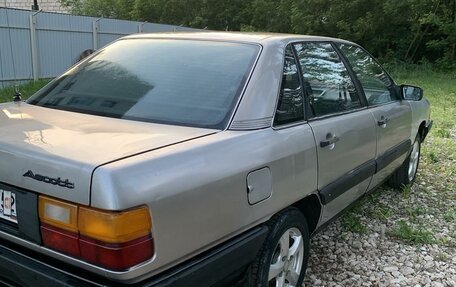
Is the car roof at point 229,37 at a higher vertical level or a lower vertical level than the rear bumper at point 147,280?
higher

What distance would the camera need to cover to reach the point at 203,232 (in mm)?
2078

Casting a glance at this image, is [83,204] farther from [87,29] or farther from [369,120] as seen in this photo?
[87,29]

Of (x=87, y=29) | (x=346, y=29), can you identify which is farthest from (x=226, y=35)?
(x=346, y=29)

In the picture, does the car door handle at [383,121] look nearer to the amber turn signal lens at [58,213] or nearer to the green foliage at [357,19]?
the amber turn signal lens at [58,213]

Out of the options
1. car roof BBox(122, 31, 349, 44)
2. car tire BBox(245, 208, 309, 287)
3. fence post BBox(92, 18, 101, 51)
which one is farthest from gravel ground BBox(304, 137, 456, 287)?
fence post BBox(92, 18, 101, 51)

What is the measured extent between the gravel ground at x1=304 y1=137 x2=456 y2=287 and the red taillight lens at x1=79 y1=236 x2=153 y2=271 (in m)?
1.77

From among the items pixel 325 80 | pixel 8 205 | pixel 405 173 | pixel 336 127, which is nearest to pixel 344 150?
pixel 336 127

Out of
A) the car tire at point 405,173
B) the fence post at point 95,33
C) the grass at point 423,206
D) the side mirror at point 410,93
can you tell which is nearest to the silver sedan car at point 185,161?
the grass at point 423,206

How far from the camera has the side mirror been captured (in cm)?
464

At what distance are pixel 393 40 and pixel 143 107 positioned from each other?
23280 mm

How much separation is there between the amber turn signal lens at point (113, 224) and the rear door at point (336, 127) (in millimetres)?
1415

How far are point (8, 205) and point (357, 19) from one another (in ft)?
75.8

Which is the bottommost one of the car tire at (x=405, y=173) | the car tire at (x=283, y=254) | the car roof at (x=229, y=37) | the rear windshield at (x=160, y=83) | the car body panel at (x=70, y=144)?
the car tire at (x=405, y=173)

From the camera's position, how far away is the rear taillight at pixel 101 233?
1.79 m
